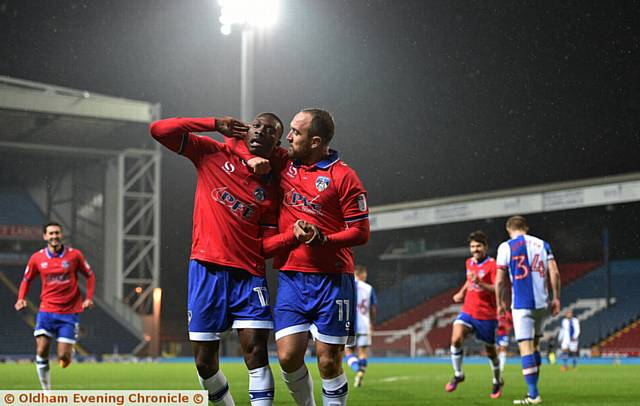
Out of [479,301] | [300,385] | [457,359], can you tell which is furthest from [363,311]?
[300,385]

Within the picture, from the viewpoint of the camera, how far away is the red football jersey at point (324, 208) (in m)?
5.27

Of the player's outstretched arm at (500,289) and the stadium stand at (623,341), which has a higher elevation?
the player's outstretched arm at (500,289)

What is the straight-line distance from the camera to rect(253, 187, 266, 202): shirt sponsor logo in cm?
552

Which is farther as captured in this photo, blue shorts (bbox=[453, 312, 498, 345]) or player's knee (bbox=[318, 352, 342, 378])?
blue shorts (bbox=[453, 312, 498, 345])

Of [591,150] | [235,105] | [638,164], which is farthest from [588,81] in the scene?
[235,105]

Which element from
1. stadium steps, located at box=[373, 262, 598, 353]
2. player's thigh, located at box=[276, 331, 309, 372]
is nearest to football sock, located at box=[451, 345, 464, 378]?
player's thigh, located at box=[276, 331, 309, 372]

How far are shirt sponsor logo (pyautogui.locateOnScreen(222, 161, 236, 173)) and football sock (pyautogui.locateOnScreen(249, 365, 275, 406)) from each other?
1313 millimetres

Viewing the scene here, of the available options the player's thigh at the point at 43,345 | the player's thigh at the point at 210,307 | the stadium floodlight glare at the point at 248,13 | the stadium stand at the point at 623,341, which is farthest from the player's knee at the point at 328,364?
the stadium stand at the point at 623,341

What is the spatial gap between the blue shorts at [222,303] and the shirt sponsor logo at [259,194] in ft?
1.60

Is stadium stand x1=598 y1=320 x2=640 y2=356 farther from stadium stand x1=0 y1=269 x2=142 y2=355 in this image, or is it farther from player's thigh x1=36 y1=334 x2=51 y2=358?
player's thigh x1=36 y1=334 x2=51 y2=358

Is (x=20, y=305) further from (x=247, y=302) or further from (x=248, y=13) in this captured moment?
(x=248, y=13)

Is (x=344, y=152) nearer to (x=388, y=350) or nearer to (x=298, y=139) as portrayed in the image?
(x=388, y=350)

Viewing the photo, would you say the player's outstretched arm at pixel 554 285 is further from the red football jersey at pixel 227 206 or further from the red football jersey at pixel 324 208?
the red football jersey at pixel 227 206

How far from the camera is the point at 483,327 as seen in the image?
11.0 metres
